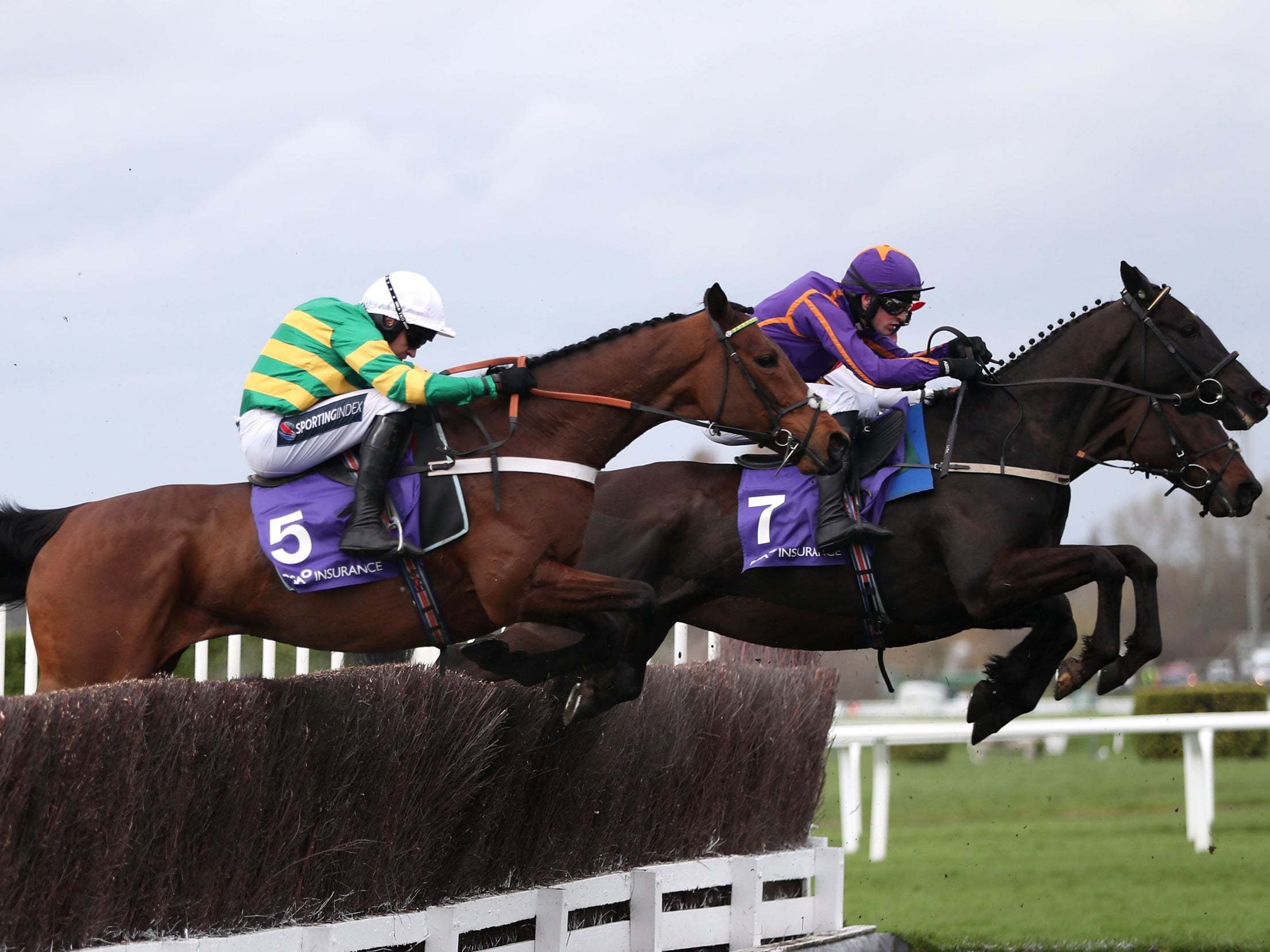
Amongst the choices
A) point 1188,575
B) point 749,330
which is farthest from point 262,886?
point 1188,575

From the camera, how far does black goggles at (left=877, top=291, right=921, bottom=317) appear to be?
6.36m

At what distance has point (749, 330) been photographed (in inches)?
217

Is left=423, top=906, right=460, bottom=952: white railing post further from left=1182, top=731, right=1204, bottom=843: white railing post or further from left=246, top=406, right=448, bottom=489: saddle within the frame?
left=1182, top=731, right=1204, bottom=843: white railing post

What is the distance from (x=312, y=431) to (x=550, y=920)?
6.20 ft

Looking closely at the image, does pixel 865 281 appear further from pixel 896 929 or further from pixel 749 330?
pixel 896 929

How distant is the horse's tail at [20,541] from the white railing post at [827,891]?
3.65 m

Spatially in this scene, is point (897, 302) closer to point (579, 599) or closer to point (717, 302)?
point (717, 302)

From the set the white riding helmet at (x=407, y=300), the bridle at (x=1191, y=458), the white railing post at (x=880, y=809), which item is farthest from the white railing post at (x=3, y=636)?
the white railing post at (x=880, y=809)

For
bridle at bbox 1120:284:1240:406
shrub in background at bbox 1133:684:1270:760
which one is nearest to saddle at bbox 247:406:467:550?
bridle at bbox 1120:284:1240:406

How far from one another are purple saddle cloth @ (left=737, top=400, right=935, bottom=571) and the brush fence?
1326mm

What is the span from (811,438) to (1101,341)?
1667mm

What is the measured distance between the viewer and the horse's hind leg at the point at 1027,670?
645 cm

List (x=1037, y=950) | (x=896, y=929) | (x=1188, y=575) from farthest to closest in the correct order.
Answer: (x=1188, y=575), (x=896, y=929), (x=1037, y=950)

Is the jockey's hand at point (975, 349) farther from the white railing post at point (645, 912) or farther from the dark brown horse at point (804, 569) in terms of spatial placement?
the white railing post at point (645, 912)
